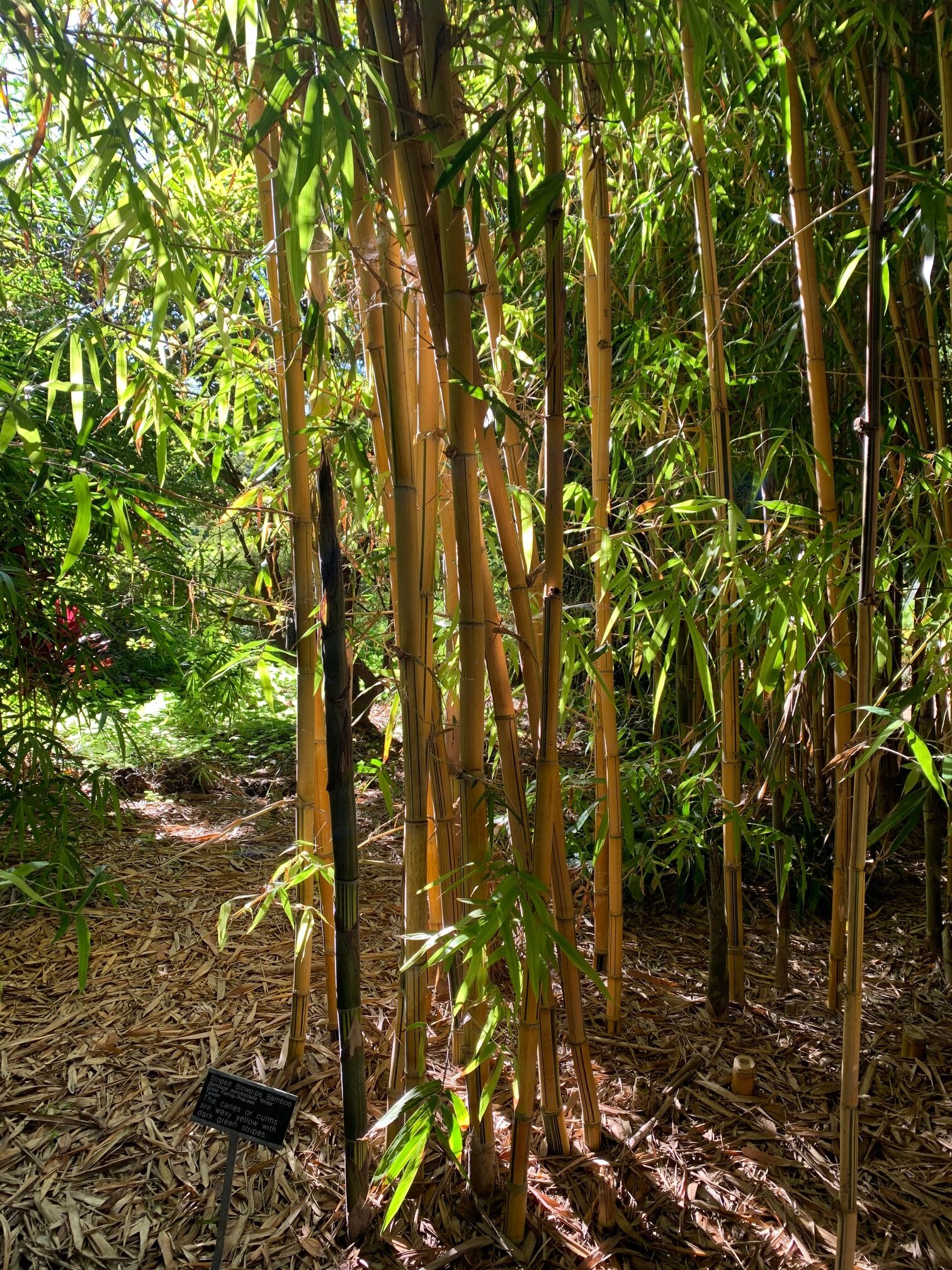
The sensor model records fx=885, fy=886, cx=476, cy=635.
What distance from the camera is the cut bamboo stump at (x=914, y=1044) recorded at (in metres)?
1.58

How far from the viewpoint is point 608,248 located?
1.34 meters

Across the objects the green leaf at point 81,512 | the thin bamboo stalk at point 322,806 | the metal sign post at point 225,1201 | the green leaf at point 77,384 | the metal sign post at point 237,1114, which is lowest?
the metal sign post at point 225,1201

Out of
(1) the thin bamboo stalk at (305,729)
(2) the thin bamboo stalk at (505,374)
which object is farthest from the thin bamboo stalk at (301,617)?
(2) the thin bamboo stalk at (505,374)

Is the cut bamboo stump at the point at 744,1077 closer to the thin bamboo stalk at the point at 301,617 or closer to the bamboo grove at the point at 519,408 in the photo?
the bamboo grove at the point at 519,408

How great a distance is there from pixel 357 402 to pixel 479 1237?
3.87 feet

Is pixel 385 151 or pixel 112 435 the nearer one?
pixel 385 151

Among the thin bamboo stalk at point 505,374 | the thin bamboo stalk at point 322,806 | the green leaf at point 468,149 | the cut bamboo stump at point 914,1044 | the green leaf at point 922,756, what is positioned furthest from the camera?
the cut bamboo stump at point 914,1044

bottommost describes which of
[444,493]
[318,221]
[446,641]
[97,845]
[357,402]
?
[97,845]

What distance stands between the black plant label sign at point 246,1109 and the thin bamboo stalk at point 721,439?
0.82 m

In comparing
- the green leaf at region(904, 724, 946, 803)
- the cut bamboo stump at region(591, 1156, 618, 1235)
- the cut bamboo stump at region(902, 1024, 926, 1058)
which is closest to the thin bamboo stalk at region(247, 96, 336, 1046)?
the cut bamboo stump at region(591, 1156, 618, 1235)

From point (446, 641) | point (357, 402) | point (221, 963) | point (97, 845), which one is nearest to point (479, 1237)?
point (446, 641)

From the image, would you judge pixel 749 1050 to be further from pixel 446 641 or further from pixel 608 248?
pixel 608 248

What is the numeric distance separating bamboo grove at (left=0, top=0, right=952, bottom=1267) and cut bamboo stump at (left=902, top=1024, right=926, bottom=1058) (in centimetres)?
13

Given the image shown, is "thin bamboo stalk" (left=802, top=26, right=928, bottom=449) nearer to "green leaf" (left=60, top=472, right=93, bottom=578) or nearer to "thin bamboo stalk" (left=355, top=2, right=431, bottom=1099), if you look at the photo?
"thin bamboo stalk" (left=355, top=2, right=431, bottom=1099)
